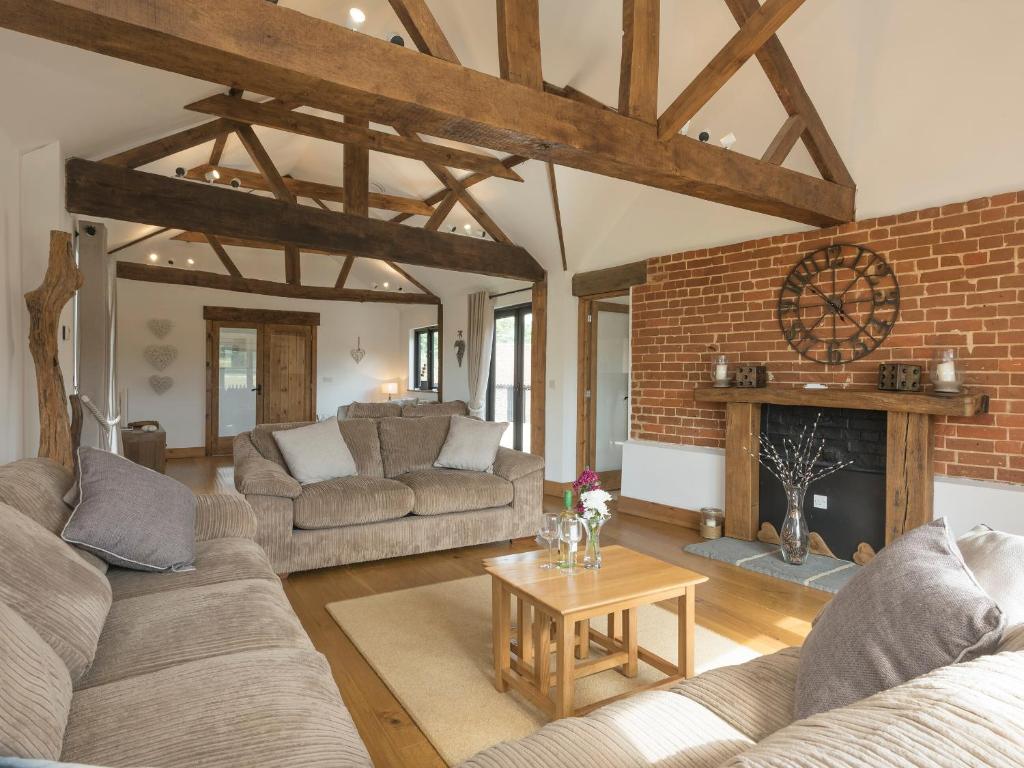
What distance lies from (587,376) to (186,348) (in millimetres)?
5795

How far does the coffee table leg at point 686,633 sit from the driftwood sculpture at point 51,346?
316 cm

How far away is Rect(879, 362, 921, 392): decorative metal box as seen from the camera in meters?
3.54

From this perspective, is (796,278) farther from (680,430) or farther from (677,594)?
(677,594)

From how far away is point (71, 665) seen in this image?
137 centimetres

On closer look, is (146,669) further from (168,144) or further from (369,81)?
(168,144)

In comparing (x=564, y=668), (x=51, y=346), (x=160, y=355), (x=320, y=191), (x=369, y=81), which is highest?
(x=320, y=191)

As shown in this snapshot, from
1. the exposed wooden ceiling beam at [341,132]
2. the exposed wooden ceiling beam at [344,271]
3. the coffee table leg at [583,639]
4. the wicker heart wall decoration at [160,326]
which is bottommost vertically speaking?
the coffee table leg at [583,639]

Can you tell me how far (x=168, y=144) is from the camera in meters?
4.64

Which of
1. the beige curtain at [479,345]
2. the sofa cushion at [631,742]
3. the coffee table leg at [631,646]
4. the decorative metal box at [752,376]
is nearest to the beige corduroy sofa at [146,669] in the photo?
the sofa cushion at [631,742]

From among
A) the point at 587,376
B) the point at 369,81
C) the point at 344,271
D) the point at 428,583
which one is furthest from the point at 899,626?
the point at 344,271

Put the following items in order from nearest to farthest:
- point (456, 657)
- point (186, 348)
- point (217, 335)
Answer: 1. point (456, 657)
2. point (186, 348)
3. point (217, 335)

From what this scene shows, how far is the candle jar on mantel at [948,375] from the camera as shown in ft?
11.0

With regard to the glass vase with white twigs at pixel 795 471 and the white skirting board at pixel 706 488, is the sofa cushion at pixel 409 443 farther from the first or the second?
the glass vase with white twigs at pixel 795 471

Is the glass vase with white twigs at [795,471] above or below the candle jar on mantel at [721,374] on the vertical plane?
below
